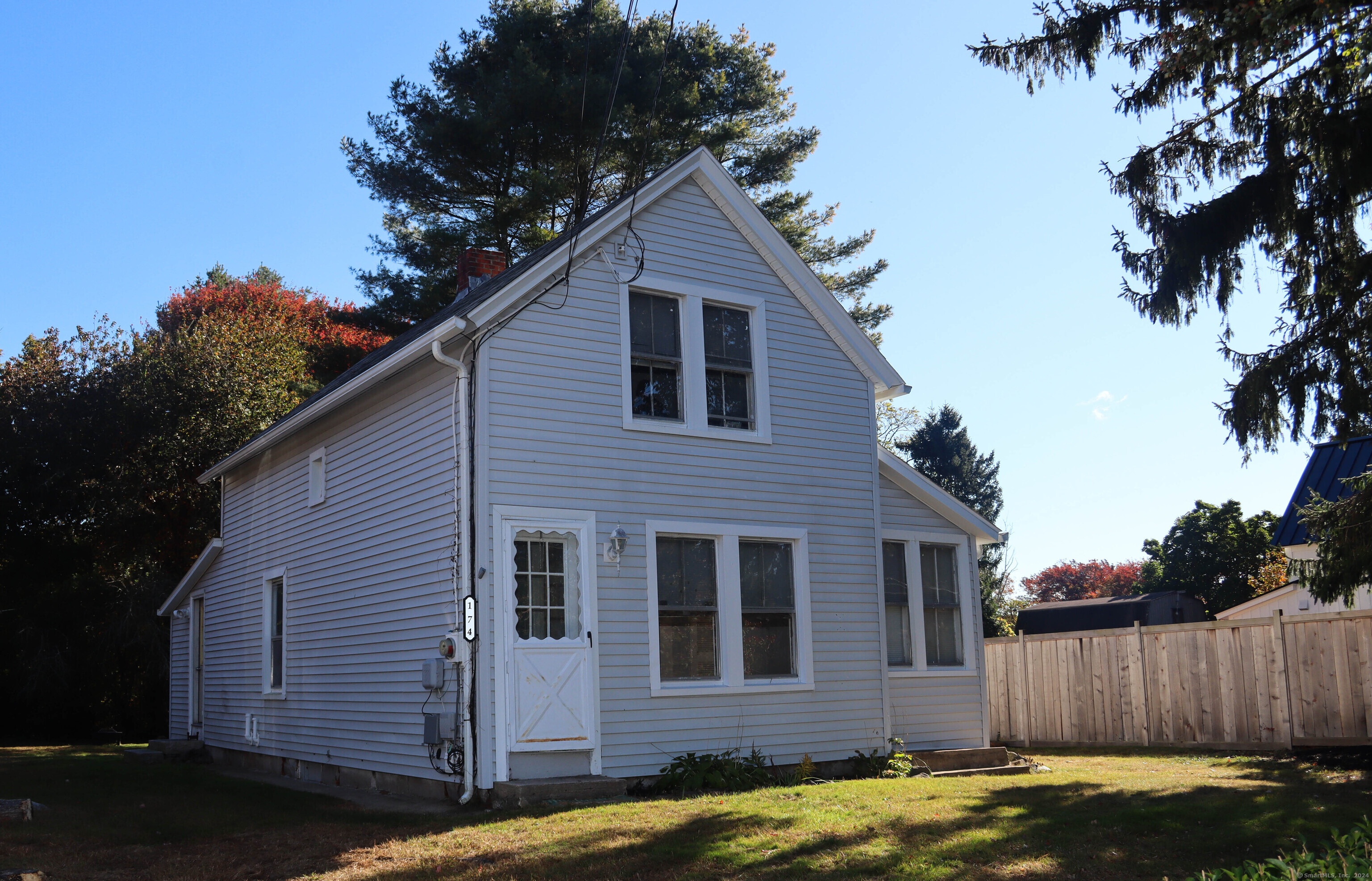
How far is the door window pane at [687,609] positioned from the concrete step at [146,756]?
30.3ft

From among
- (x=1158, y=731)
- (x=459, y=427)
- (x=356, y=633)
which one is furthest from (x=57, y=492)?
(x=1158, y=731)

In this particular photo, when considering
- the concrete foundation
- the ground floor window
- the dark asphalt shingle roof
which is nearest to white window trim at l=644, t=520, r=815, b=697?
the ground floor window

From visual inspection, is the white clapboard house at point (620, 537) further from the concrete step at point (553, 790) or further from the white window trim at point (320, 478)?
the concrete step at point (553, 790)

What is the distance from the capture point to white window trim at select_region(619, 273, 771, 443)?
1168 centimetres

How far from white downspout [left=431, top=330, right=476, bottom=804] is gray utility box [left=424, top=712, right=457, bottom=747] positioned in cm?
16

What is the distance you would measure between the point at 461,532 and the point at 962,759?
22.0 ft

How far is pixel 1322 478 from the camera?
65.6ft

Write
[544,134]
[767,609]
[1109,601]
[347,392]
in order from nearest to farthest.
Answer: [767,609]
[347,392]
[544,134]
[1109,601]

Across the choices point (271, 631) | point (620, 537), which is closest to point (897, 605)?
point (620, 537)

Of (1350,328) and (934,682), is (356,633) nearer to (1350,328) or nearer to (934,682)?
(934,682)

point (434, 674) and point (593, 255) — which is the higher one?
point (593, 255)

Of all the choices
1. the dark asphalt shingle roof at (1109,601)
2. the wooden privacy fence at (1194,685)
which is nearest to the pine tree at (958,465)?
the dark asphalt shingle roof at (1109,601)

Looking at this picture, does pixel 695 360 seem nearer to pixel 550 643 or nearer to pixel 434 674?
pixel 550 643

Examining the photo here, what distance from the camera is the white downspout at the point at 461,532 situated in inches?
395
